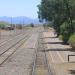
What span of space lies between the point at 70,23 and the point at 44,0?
10942 mm

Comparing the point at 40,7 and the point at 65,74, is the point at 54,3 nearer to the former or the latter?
the point at 40,7

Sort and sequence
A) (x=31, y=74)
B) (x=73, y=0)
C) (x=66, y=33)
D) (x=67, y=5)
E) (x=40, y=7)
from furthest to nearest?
(x=40, y=7) → (x=66, y=33) → (x=67, y=5) → (x=73, y=0) → (x=31, y=74)

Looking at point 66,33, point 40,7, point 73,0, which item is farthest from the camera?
point 40,7

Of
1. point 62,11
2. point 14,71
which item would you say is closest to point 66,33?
point 62,11

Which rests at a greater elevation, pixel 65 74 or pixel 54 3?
pixel 54 3

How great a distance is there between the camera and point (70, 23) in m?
58.8

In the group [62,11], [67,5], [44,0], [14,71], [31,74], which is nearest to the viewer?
[31,74]

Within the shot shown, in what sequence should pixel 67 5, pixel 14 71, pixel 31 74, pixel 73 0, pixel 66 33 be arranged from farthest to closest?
1. pixel 66 33
2. pixel 67 5
3. pixel 73 0
4. pixel 14 71
5. pixel 31 74

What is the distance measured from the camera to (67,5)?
49656 mm

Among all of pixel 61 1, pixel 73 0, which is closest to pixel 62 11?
pixel 61 1

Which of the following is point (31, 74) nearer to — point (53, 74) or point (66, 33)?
point (53, 74)

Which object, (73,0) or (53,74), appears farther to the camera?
(73,0)

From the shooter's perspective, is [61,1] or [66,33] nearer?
[61,1]

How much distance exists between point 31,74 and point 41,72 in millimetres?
1374
